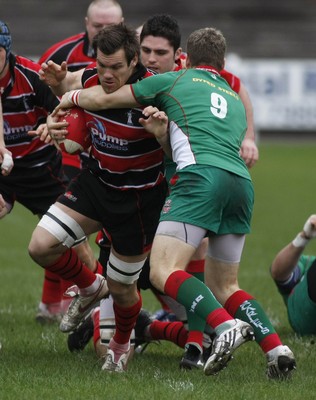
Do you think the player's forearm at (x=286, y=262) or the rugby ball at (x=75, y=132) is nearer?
the rugby ball at (x=75, y=132)

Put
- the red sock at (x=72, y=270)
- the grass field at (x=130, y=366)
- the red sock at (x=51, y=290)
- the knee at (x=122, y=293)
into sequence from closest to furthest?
the grass field at (x=130, y=366), the knee at (x=122, y=293), the red sock at (x=72, y=270), the red sock at (x=51, y=290)

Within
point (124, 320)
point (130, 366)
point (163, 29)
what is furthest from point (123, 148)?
point (130, 366)

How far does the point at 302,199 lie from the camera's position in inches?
629

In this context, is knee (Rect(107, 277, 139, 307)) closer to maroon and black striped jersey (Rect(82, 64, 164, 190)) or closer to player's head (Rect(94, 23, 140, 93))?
maroon and black striped jersey (Rect(82, 64, 164, 190))

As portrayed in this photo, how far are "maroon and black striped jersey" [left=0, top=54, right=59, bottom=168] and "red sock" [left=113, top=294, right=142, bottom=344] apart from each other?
1.73 metres

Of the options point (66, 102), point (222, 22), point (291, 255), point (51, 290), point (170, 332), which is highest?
point (66, 102)

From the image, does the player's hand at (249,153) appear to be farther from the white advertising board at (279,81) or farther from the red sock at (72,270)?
the white advertising board at (279,81)

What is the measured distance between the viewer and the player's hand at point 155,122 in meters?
5.21

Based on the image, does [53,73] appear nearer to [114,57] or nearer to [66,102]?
[66,102]

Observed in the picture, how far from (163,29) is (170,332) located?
1.93 metres

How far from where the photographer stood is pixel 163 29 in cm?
639

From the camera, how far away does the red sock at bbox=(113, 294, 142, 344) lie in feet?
19.0

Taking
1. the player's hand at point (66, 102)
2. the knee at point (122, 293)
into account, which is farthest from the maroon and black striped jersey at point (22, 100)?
the knee at point (122, 293)

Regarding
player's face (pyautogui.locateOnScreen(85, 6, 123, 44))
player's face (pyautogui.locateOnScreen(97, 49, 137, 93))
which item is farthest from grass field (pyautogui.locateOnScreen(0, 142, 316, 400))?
player's face (pyautogui.locateOnScreen(85, 6, 123, 44))
